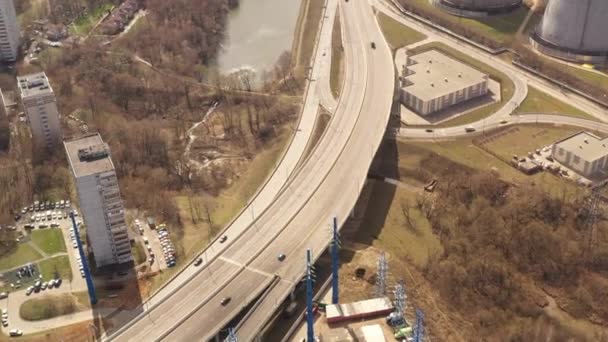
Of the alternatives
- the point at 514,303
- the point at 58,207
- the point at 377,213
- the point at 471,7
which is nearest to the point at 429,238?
the point at 377,213

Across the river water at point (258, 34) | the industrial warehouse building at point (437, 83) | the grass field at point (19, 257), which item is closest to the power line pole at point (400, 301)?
the grass field at point (19, 257)

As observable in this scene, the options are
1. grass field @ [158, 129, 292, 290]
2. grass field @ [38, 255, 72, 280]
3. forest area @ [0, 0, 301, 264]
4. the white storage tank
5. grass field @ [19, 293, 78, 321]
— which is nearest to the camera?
grass field @ [19, 293, 78, 321]

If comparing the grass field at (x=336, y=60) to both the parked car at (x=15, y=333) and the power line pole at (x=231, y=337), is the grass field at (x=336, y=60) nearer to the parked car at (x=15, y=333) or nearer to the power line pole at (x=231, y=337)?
the power line pole at (x=231, y=337)

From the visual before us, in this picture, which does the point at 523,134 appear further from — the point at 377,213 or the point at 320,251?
the point at 320,251

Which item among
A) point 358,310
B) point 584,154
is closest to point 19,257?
point 358,310

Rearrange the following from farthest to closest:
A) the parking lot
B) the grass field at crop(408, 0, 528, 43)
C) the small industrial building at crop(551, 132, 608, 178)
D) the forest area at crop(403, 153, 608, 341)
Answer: the grass field at crop(408, 0, 528, 43)
the small industrial building at crop(551, 132, 608, 178)
the parking lot
the forest area at crop(403, 153, 608, 341)

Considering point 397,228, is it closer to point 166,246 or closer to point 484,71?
point 166,246

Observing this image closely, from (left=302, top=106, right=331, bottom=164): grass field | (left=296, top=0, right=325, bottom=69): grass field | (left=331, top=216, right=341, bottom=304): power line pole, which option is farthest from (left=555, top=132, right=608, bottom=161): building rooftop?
(left=296, top=0, right=325, bottom=69): grass field

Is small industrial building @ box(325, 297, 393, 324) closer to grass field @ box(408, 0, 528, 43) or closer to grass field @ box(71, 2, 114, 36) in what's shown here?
grass field @ box(408, 0, 528, 43)
